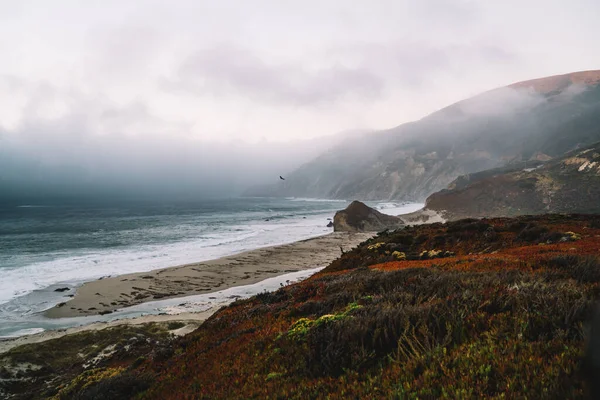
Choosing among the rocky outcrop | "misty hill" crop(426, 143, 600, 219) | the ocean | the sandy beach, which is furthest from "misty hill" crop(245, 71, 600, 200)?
the sandy beach

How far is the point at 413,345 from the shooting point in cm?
447

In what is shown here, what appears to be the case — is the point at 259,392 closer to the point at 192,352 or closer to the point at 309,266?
the point at 192,352

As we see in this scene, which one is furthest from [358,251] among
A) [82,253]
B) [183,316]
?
[82,253]

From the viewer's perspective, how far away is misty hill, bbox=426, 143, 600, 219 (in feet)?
184

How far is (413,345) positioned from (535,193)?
73947 mm

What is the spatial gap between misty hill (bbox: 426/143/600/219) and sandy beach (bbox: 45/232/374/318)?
42.3 meters

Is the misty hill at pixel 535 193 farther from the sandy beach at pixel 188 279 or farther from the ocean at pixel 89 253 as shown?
the sandy beach at pixel 188 279

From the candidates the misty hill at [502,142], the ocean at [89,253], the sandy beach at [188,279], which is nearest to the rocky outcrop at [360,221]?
the ocean at [89,253]

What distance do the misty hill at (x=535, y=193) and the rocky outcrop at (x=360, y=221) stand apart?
1579 centimetres

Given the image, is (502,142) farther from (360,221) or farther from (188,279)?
(188,279)

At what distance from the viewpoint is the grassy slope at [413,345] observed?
3.28 m

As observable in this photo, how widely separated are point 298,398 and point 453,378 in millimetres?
1838

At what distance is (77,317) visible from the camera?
781 inches

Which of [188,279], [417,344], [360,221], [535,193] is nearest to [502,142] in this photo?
[535,193]
